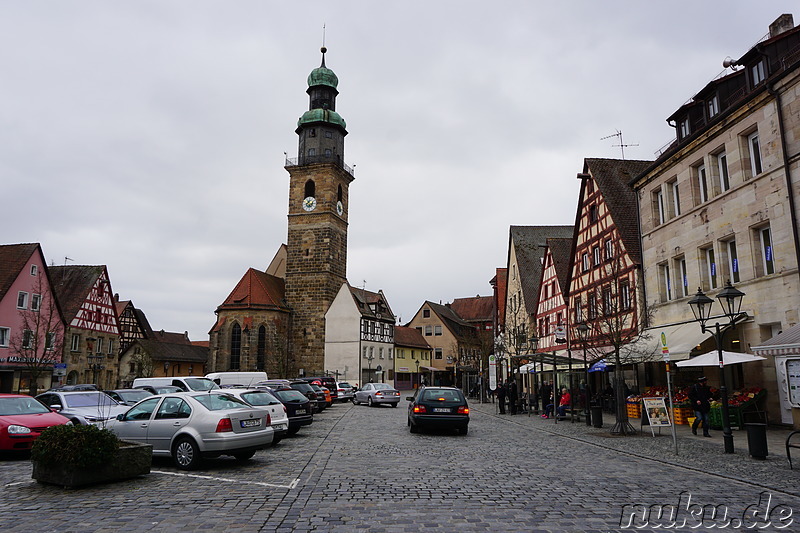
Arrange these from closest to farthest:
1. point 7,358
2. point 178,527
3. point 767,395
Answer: point 178,527 → point 767,395 → point 7,358

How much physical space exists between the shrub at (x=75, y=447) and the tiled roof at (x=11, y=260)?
112 ft

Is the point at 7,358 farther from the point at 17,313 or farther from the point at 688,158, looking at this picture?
the point at 688,158

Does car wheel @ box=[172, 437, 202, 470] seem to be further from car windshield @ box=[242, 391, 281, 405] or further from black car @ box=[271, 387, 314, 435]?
black car @ box=[271, 387, 314, 435]

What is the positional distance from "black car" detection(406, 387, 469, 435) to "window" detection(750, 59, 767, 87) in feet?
44.8

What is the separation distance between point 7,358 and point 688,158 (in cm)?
3979

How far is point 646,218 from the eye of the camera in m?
26.1

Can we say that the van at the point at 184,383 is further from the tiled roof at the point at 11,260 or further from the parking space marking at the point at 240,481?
the tiled roof at the point at 11,260

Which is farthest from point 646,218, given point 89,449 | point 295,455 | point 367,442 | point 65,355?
point 65,355

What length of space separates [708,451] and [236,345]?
5470cm

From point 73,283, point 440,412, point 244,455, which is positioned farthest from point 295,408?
point 73,283

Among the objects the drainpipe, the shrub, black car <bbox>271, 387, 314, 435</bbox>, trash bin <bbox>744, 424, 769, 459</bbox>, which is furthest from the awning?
the shrub

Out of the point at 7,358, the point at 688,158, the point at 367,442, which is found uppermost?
the point at 688,158

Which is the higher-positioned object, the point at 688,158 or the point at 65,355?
the point at 688,158

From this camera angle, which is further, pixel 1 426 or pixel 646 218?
pixel 646 218
